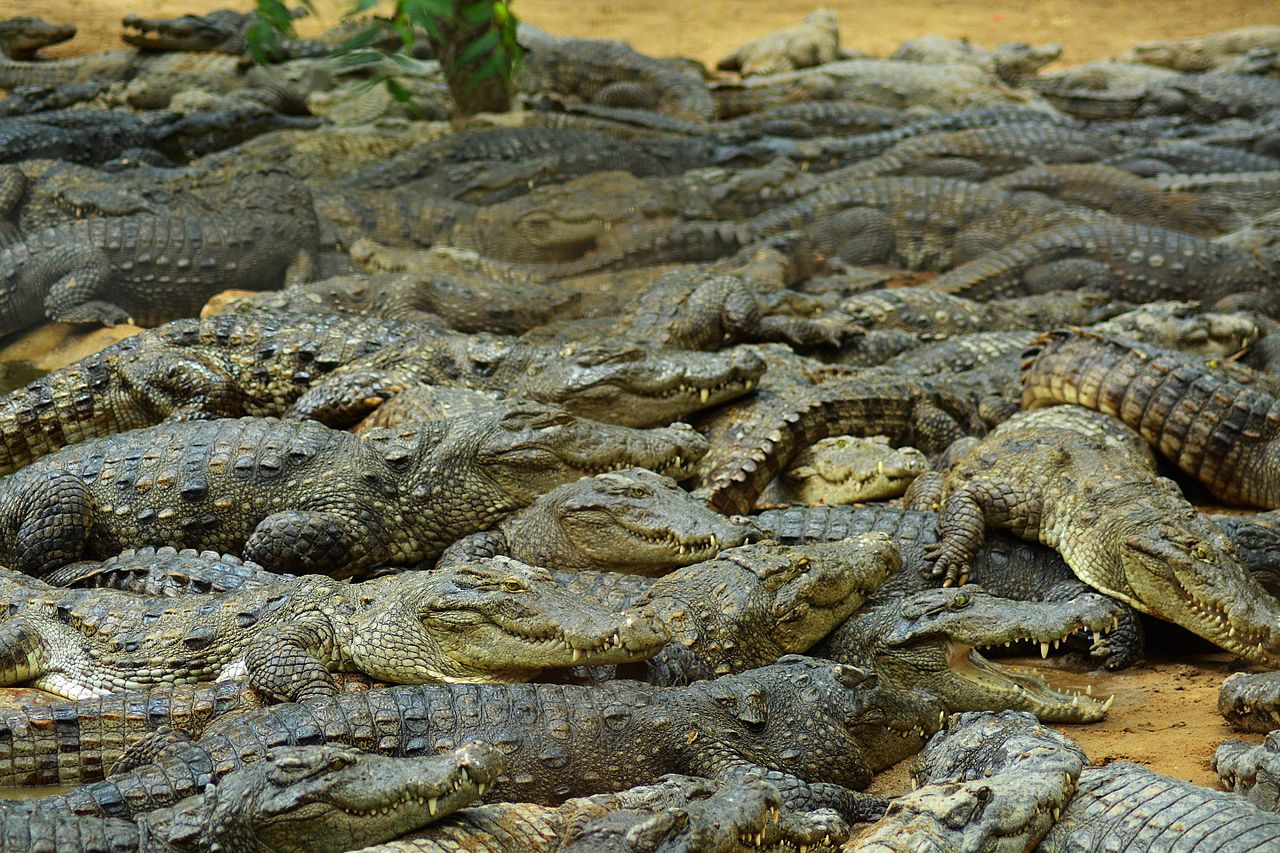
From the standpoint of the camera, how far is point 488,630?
357 centimetres

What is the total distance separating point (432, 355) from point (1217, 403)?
3232 millimetres

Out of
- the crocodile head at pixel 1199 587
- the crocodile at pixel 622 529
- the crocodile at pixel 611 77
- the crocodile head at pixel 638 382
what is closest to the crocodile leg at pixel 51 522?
the crocodile at pixel 622 529

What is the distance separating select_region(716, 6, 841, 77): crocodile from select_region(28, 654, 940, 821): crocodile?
12354 mm

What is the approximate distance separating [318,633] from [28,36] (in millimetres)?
10808

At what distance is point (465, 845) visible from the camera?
2.80m

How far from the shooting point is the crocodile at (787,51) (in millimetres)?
15156

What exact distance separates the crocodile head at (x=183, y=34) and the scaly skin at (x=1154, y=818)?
12.1m

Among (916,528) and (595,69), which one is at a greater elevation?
(595,69)

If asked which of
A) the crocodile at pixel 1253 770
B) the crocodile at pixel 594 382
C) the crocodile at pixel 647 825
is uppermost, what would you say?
the crocodile at pixel 594 382

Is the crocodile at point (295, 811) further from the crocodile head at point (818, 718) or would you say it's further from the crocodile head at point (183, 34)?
the crocodile head at point (183, 34)

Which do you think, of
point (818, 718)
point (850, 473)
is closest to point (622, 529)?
point (818, 718)

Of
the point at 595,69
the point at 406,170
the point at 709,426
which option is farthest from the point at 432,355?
the point at 595,69

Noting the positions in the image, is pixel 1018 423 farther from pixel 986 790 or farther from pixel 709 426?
pixel 986 790

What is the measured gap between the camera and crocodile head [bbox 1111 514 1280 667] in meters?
4.15
